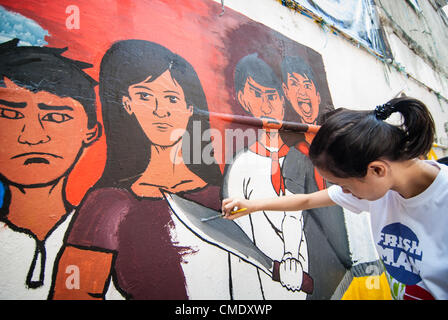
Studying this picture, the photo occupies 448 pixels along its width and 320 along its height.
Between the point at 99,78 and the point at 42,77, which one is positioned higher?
the point at 99,78

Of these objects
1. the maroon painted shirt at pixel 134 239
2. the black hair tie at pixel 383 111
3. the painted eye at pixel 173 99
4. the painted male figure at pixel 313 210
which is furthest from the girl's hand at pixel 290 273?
the painted eye at pixel 173 99

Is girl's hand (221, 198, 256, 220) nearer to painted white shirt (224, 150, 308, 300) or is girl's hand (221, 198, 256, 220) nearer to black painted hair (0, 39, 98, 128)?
painted white shirt (224, 150, 308, 300)

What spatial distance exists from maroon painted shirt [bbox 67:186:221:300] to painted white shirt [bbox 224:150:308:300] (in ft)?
1.58

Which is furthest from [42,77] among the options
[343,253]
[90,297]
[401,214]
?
[343,253]

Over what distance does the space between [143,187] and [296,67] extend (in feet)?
7.35

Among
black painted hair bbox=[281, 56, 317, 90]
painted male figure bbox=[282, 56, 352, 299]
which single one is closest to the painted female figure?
painted male figure bbox=[282, 56, 352, 299]

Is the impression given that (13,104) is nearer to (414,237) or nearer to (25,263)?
(25,263)

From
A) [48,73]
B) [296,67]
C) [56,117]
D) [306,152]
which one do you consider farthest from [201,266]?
[296,67]

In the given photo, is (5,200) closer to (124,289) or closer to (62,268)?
(62,268)

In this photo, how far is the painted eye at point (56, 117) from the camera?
121 centimetres

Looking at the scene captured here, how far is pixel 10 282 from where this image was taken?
0.99 meters

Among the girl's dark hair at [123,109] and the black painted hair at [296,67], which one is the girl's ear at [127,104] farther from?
the black painted hair at [296,67]

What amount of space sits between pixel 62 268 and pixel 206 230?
82 cm

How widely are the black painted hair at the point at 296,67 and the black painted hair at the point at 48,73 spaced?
6.34 feet
